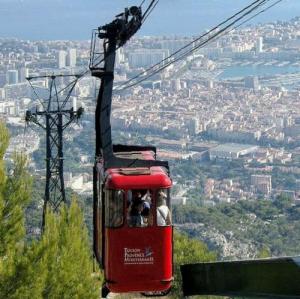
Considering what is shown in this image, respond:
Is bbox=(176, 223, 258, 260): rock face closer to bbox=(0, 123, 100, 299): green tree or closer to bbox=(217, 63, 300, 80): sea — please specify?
bbox=(0, 123, 100, 299): green tree

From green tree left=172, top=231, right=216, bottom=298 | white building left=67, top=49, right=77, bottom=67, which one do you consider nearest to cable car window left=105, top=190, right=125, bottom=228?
green tree left=172, top=231, right=216, bottom=298

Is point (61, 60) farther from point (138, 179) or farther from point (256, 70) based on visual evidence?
point (138, 179)

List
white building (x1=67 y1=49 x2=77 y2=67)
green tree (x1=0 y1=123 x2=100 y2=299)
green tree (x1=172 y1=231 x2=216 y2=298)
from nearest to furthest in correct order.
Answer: green tree (x1=0 y1=123 x2=100 y2=299) < green tree (x1=172 y1=231 x2=216 y2=298) < white building (x1=67 y1=49 x2=77 y2=67)

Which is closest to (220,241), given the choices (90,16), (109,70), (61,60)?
(109,70)

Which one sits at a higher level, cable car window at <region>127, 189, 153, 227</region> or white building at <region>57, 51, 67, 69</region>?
white building at <region>57, 51, 67, 69</region>

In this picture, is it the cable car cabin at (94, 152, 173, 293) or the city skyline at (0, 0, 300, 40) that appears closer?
the cable car cabin at (94, 152, 173, 293)

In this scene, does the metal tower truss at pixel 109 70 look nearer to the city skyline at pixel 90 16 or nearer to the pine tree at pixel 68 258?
the pine tree at pixel 68 258

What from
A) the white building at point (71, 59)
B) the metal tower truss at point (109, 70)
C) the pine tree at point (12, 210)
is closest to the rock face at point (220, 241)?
the pine tree at point (12, 210)
